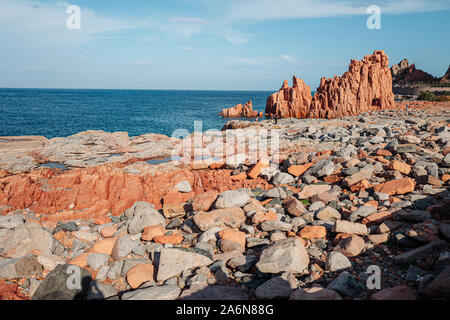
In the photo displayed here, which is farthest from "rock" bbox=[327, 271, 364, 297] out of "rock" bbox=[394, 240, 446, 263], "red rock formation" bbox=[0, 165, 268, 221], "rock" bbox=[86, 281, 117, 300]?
"red rock formation" bbox=[0, 165, 268, 221]

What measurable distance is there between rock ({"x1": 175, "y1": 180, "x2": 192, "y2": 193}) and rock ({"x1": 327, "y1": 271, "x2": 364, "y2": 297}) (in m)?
6.72

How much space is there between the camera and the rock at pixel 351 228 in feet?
20.5

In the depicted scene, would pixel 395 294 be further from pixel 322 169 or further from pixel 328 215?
pixel 322 169

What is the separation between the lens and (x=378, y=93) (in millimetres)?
43906

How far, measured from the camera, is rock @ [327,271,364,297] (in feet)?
14.5

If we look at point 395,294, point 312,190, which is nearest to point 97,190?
point 312,190

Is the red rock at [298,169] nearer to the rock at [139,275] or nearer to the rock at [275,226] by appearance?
the rock at [275,226]

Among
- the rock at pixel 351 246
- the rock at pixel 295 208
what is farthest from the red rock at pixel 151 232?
the rock at pixel 351 246

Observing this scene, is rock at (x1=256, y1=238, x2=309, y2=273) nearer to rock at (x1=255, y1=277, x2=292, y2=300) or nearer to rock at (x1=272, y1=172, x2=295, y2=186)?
rock at (x1=255, y1=277, x2=292, y2=300)

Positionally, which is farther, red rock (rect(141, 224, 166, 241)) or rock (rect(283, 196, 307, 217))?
rock (rect(283, 196, 307, 217))

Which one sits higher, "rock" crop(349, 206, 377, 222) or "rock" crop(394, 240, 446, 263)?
"rock" crop(349, 206, 377, 222)

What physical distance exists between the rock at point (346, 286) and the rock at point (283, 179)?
18.5ft
